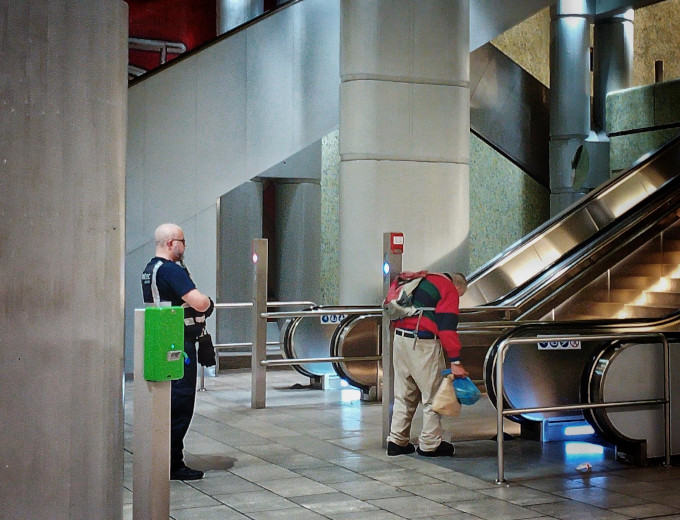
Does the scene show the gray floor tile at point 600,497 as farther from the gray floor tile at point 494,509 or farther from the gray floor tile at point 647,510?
the gray floor tile at point 494,509

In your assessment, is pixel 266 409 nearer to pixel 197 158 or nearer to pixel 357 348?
pixel 357 348

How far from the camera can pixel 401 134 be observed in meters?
12.5

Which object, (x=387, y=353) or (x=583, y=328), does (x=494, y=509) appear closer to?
(x=387, y=353)

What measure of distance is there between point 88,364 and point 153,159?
9.51 meters

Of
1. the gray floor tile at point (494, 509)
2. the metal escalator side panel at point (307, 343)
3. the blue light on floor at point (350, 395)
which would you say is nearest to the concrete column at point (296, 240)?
the metal escalator side panel at point (307, 343)

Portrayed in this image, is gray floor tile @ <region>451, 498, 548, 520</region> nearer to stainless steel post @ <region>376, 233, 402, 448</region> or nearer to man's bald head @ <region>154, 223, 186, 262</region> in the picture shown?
stainless steel post @ <region>376, 233, 402, 448</region>

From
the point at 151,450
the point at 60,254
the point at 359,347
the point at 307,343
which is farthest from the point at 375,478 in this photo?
the point at 307,343

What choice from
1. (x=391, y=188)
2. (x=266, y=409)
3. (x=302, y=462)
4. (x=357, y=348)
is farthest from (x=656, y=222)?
(x=302, y=462)

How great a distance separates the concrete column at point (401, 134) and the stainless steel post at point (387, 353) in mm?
4035

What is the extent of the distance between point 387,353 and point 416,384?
0.49m

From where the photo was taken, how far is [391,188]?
489 inches

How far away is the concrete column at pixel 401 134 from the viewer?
1231 centimetres

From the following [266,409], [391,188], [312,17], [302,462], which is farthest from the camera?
[312,17]

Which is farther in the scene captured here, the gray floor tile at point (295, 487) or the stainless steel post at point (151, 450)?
the gray floor tile at point (295, 487)
